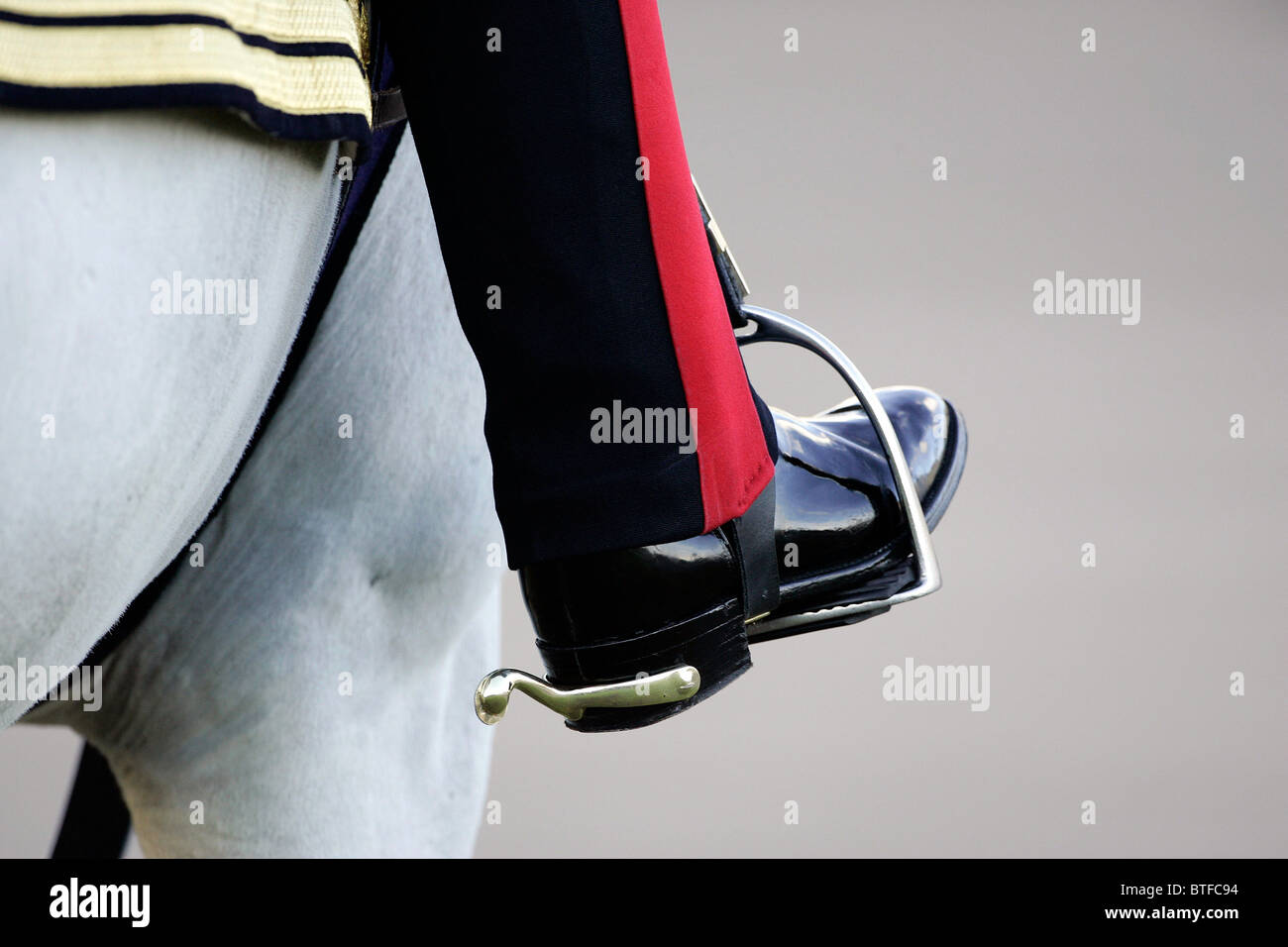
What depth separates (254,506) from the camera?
1.62 ft

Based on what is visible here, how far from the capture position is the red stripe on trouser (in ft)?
1.17

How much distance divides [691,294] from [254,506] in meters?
0.21

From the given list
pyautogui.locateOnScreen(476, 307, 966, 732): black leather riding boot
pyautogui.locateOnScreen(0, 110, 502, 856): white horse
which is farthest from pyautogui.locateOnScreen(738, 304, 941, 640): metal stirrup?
pyautogui.locateOnScreen(0, 110, 502, 856): white horse

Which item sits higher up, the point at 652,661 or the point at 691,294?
the point at 691,294

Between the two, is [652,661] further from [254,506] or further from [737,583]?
[254,506]

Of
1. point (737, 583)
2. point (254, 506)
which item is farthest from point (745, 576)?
point (254, 506)

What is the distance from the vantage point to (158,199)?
28cm

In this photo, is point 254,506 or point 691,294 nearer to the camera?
point 691,294

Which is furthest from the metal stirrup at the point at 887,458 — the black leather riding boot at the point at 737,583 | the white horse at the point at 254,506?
the white horse at the point at 254,506

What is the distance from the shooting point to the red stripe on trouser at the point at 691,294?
0.36 meters

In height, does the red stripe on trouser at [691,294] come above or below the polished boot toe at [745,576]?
above

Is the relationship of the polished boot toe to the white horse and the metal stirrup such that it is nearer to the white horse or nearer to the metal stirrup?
the metal stirrup

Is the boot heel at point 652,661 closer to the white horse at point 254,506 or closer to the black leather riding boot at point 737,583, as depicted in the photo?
the black leather riding boot at point 737,583

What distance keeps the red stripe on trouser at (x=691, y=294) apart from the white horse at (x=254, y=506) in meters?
0.09
